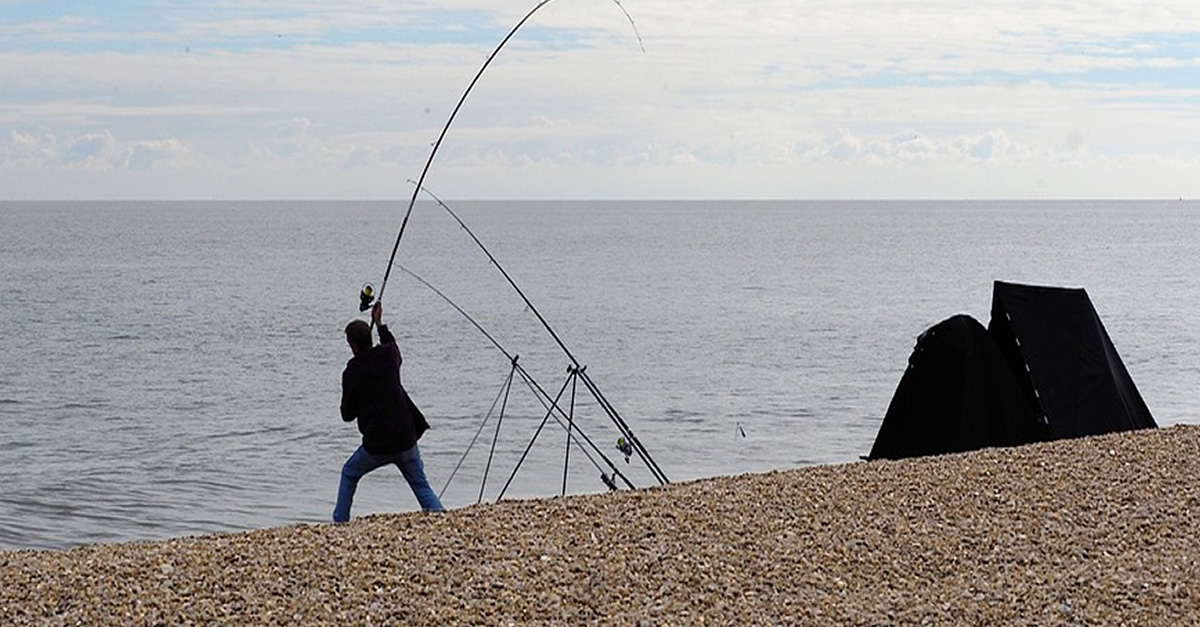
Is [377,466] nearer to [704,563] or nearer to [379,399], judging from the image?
[379,399]

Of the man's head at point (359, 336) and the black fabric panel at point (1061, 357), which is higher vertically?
the man's head at point (359, 336)

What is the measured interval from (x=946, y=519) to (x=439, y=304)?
4050 cm

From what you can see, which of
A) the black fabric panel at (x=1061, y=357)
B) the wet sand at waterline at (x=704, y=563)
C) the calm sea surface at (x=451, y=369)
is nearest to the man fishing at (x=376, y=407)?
the wet sand at waterline at (x=704, y=563)

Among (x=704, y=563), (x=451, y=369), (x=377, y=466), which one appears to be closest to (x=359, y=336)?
(x=377, y=466)

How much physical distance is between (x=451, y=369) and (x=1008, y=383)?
18961mm

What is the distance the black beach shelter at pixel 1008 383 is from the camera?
11062mm

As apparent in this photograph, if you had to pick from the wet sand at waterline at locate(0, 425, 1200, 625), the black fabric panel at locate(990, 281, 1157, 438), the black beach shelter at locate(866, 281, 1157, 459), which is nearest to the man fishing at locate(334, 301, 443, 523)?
the wet sand at waterline at locate(0, 425, 1200, 625)

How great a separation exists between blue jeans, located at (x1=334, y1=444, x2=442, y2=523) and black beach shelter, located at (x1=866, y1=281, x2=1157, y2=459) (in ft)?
12.9

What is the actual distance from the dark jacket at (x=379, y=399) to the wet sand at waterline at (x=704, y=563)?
0.58 metres

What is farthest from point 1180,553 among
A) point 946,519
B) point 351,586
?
point 351,586

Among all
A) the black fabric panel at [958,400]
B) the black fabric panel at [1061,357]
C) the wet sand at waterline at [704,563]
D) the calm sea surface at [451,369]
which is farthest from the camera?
the calm sea surface at [451,369]

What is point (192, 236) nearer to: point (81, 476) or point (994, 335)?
point (81, 476)

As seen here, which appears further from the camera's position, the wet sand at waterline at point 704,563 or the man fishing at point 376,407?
the man fishing at point 376,407

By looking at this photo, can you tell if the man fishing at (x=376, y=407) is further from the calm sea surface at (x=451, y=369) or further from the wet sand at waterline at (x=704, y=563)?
the calm sea surface at (x=451, y=369)
